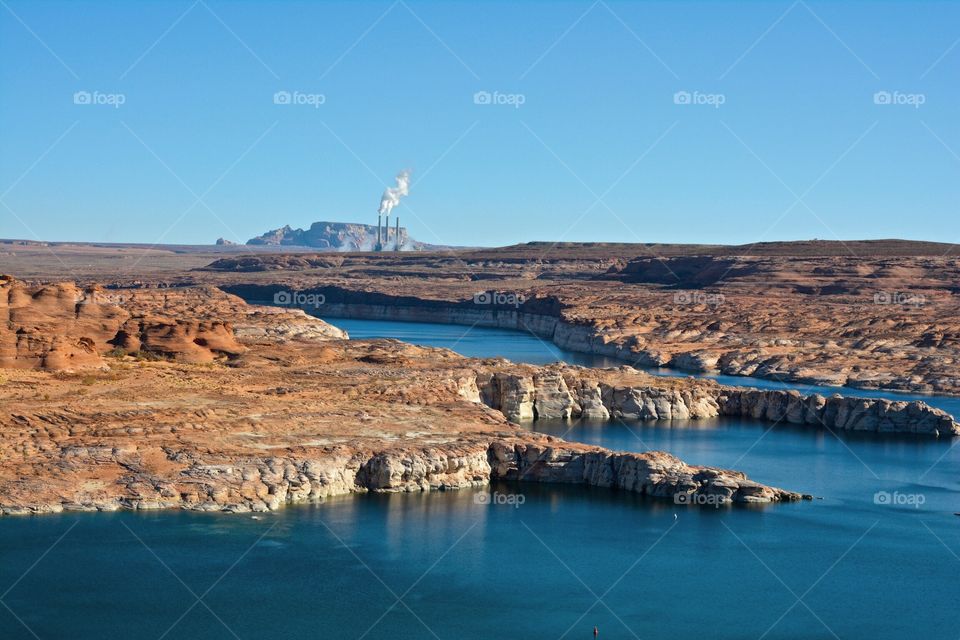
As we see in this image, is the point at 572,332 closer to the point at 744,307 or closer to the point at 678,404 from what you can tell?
the point at 744,307

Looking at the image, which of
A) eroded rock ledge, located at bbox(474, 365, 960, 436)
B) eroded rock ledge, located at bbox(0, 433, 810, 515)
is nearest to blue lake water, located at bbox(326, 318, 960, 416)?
eroded rock ledge, located at bbox(474, 365, 960, 436)

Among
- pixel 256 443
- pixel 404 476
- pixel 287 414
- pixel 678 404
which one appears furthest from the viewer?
pixel 678 404

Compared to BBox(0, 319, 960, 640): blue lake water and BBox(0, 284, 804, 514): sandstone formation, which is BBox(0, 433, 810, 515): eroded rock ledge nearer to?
BBox(0, 284, 804, 514): sandstone formation

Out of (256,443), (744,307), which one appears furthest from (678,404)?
(744,307)

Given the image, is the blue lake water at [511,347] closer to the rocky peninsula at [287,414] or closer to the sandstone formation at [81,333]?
the rocky peninsula at [287,414]

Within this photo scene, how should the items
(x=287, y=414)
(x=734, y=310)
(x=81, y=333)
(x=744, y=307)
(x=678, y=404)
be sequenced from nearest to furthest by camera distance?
(x=287, y=414) → (x=81, y=333) → (x=678, y=404) → (x=734, y=310) → (x=744, y=307)

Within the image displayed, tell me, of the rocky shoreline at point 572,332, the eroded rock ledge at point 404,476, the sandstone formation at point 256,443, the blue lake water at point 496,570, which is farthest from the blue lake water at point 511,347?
the eroded rock ledge at point 404,476

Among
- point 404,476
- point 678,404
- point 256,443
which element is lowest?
point 404,476
